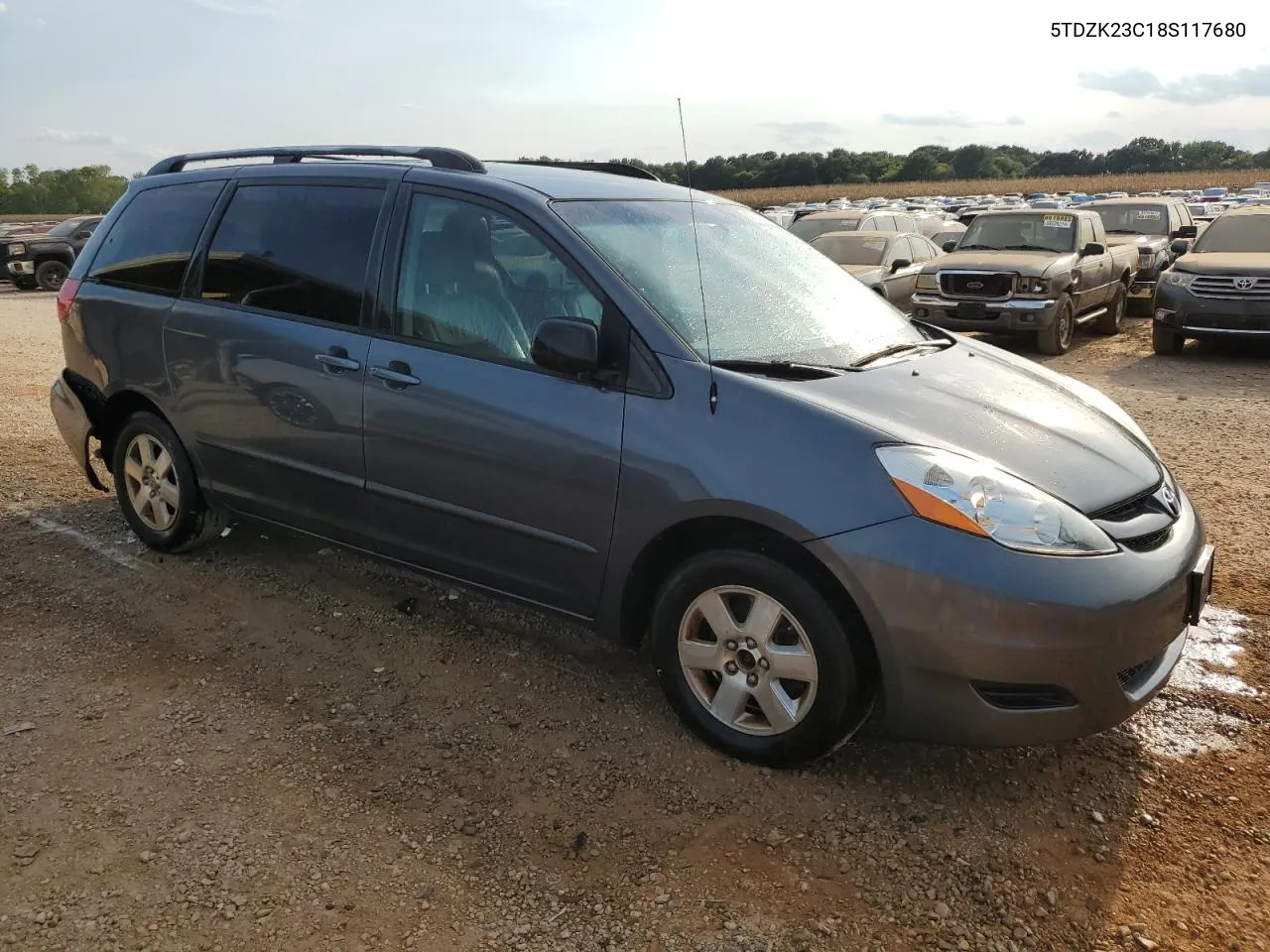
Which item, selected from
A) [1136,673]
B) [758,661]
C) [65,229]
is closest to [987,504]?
[1136,673]

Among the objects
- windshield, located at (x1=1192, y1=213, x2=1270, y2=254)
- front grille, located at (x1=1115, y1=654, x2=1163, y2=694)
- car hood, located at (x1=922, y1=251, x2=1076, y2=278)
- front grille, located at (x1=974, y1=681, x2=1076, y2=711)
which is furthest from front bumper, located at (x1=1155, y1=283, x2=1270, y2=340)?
front grille, located at (x1=974, y1=681, x2=1076, y2=711)

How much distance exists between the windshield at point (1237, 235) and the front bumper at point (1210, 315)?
53.3 inches

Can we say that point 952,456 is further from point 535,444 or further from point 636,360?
point 535,444

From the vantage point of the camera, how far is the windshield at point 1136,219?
1622 cm

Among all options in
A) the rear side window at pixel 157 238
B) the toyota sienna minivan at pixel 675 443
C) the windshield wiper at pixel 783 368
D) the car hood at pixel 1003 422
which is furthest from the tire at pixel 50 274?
the car hood at pixel 1003 422

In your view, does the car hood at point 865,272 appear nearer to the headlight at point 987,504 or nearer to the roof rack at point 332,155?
the roof rack at point 332,155

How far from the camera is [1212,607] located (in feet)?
14.3

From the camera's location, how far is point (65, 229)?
2305cm

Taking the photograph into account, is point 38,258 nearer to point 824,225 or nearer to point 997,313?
point 824,225

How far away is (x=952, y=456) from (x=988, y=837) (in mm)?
1083

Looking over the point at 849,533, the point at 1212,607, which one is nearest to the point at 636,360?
the point at 849,533

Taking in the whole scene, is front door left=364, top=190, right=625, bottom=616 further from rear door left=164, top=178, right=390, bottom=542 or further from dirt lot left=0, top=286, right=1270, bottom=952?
dirt lot left=0, top=286, right=1270, bottom=952

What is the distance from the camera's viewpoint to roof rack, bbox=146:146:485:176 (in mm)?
3889

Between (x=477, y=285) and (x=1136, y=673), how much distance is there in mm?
2463
